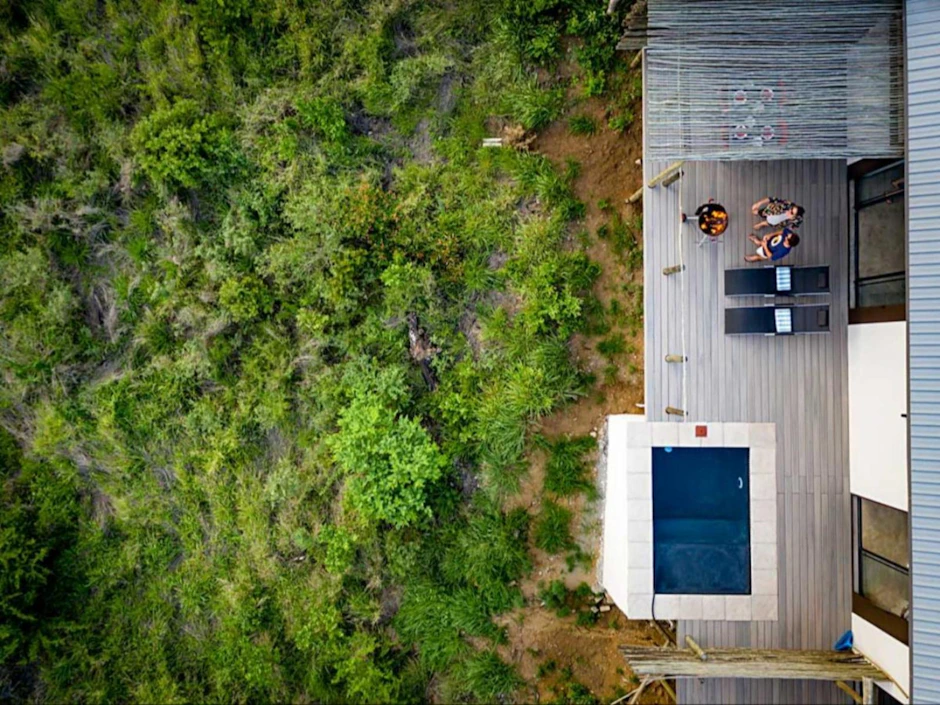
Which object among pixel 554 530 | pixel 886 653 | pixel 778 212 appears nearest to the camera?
pixel 886 653

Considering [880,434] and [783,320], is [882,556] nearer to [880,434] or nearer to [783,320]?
[880,434]

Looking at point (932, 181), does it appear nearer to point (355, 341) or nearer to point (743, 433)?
point (743, 433)

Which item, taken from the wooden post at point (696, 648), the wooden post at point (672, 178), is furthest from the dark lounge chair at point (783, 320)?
the wooden post at point (696, 648)

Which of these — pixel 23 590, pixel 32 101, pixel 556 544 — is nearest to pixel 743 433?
pixel 556 544

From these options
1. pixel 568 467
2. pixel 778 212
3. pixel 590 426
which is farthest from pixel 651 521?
pixel 778 212

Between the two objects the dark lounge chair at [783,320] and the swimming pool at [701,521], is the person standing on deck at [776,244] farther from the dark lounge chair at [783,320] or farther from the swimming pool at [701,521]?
the swimming pool at [701,521]

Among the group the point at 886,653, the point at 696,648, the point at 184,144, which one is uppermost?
the point at 184,144
